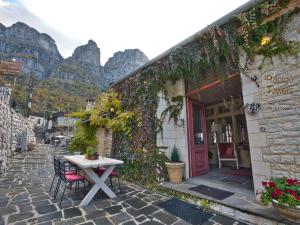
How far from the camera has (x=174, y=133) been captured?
15.3 feet

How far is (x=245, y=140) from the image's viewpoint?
6523mm

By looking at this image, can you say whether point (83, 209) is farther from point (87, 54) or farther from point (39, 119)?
point (87, 54)

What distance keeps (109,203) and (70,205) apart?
73 centimetres

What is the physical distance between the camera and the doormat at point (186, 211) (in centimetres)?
247

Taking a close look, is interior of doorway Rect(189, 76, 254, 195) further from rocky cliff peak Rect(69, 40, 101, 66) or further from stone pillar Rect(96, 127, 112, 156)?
rocky cliff peak Rect(69, 40, 101, 66)

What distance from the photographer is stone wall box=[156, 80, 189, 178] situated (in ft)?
14.5

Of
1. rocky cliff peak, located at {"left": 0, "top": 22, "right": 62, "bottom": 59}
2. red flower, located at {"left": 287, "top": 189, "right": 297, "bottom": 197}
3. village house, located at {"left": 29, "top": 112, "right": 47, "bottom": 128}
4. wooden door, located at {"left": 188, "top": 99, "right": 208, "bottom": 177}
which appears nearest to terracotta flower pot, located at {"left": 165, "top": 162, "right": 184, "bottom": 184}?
wooden door, located at {"left": 188, "top": 99, "right": 208, "bottom": 177}

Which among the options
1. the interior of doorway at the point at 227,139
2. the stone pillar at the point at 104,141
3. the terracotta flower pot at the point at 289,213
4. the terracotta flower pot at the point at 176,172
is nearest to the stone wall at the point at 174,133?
the terracotta flower pot at the point at 176,172

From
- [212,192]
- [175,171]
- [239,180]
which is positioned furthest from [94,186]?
[239,180]

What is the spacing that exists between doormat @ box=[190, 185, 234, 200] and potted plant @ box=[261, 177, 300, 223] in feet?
3.04

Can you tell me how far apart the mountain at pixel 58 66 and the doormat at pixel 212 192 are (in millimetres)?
35413

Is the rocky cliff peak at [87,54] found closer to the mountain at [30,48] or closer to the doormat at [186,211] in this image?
the mountain at [30,48]

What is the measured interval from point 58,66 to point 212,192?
222ft

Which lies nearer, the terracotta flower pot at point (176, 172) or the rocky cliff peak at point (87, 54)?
the terracotta flower pot at point (176, 172)
